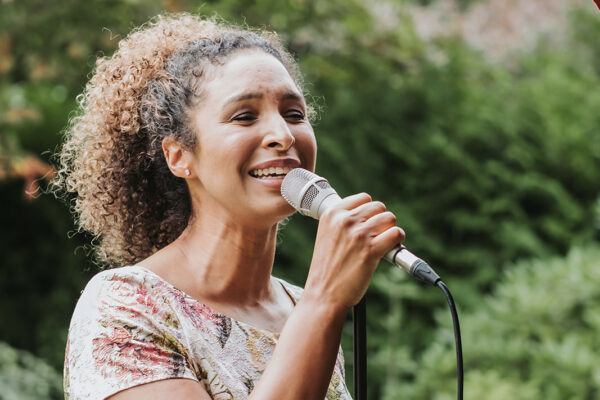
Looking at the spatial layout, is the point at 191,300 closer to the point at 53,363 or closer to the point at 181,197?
the point at 181,197

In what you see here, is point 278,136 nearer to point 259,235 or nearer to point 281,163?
point 281,163

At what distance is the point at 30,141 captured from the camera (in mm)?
6594

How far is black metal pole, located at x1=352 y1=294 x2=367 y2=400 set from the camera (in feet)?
5.43

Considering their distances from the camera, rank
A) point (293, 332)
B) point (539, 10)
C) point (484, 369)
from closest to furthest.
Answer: point (293, 332)
point (484, 369)
point (539, 10)

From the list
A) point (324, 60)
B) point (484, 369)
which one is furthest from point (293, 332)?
point (324, 60)

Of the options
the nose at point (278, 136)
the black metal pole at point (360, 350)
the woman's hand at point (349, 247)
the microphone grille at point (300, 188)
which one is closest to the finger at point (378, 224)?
the woman's hand at point (349, 247)

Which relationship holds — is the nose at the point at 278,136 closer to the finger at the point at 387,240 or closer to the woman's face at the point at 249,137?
the woman's face at the point at 249,137

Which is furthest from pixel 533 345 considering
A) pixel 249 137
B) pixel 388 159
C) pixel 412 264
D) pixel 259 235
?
pixel 412 264

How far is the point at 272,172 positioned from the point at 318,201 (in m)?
0.24

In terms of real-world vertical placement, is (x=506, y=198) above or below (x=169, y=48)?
above

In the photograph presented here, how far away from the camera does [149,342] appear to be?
1.60 m

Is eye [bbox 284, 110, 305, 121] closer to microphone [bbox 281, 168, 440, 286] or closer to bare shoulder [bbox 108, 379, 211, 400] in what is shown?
microphone [bbox 281, 168, 440, 286]

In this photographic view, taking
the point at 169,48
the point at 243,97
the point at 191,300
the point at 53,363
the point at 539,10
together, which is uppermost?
the point at 539,10

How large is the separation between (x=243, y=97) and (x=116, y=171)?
0.50 metres
